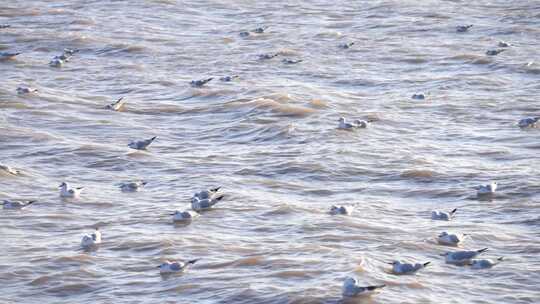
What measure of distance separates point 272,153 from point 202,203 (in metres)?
3.42

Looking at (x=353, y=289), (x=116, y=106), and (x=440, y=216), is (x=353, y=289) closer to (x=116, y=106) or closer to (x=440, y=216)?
(x=440, y=216)

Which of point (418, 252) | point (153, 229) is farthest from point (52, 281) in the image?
point (418, 252)

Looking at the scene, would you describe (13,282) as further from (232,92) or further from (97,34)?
(97,34)

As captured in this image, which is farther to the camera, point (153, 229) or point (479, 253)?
point (153, 229)

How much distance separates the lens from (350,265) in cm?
1262

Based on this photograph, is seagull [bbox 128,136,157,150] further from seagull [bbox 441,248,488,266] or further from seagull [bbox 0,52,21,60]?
seagull [bbox 0,52,21,60]

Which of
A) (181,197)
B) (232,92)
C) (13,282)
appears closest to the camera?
(13,282)

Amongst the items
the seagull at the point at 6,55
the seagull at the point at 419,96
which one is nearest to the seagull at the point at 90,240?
the seagull at the point at 419,96

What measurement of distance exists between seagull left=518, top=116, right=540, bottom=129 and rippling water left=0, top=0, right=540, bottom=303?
7.0 inches

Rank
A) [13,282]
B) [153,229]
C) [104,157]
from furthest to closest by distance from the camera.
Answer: [104,157] < [153,229] < [13,282]

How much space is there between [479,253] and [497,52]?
13.0 meters

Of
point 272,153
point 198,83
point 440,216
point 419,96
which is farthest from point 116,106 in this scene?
point 440,216

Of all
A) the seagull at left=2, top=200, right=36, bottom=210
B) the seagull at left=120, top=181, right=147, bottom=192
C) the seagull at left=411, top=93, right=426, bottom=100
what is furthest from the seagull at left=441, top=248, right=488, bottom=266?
the seagull at left=411, top=93, right=426, bottom=100

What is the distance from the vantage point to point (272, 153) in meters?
18.2
